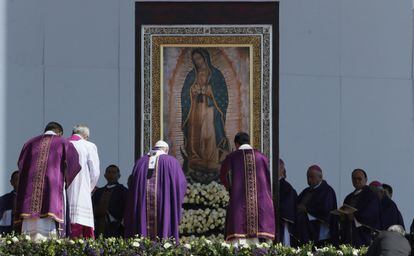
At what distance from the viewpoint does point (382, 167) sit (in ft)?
61.7

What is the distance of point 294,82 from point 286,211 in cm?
201

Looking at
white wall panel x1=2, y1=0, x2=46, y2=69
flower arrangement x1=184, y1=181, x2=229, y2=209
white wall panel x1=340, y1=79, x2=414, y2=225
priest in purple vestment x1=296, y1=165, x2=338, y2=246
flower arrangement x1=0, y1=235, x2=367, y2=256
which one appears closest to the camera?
flower arrangement x1=0, y1=235, x2=367, y2=256

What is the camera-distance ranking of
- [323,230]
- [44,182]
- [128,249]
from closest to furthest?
[128,249]
[44,182]
[323,230]

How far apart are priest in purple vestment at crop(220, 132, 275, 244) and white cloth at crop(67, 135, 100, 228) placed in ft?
4.84

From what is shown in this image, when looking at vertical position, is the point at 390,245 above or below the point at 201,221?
above

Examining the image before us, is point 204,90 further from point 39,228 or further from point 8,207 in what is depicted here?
point 39,228

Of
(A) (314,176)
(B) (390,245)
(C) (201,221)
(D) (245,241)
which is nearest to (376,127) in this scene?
(A) (314,176)

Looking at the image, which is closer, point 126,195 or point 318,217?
point 126,195

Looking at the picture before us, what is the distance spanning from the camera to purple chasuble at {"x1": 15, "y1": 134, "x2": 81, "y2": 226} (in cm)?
1483

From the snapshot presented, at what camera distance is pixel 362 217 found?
56.0ft

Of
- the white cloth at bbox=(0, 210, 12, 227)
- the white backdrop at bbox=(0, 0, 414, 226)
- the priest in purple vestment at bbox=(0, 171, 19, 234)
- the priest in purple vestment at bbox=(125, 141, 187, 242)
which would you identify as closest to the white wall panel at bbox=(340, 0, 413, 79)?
the white backdrop at bbox=(0, 0, 414, 226)

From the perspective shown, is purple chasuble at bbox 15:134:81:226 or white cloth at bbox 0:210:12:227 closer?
purple chasuble at bbox 15:134:81:226

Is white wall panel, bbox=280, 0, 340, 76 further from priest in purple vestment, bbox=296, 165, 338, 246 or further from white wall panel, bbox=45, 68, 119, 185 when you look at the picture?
white wall panel, bbox=45, 68, 119, 185

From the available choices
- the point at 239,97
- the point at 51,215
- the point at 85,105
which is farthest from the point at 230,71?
the point at 51,215
